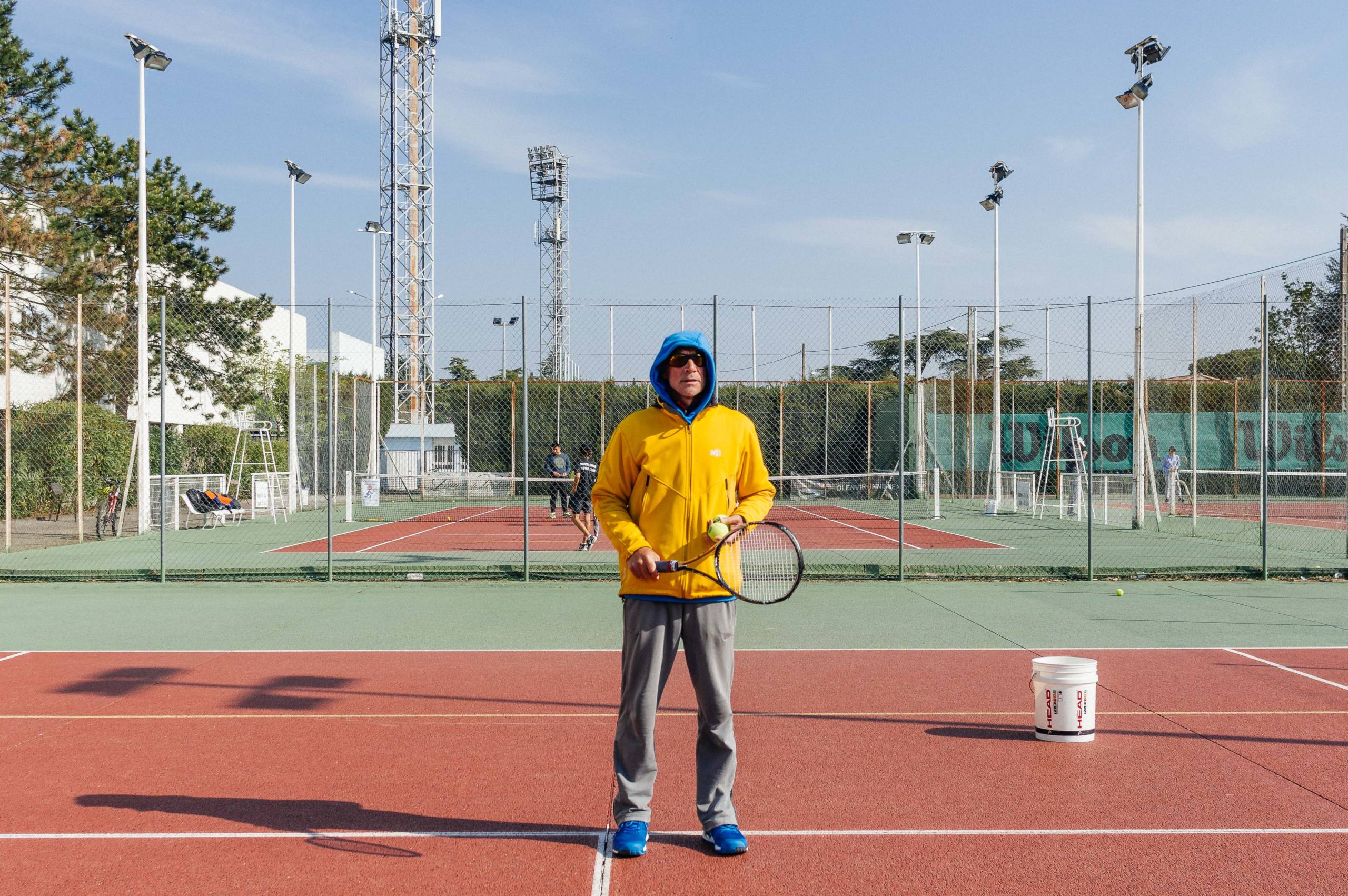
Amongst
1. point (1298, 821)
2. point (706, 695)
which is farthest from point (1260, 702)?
point (706, 695)

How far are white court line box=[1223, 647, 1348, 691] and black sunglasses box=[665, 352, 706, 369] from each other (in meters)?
5.12

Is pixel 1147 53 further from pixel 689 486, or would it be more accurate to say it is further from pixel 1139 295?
pixel 689 486

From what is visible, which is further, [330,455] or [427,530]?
[427,530]

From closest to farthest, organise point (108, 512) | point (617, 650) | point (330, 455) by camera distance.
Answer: point (617, 650), point (330, 455), point (108, 512)

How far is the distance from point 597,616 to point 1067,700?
5220mm

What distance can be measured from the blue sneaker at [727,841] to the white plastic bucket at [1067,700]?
88.6 inches

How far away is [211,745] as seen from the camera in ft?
18.1

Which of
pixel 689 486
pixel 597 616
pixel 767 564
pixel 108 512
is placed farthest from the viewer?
pixel 108 512

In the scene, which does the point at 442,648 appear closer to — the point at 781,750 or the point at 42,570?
the point at 781,750

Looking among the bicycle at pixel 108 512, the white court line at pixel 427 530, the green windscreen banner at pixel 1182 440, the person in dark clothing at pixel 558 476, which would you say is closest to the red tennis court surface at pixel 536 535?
the white court line at pixel 427 530

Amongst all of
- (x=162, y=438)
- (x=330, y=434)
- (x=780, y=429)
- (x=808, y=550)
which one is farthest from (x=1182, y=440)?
(x=162, y=438)

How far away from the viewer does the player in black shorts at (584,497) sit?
52.1ft

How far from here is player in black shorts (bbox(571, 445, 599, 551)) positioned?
15875mm

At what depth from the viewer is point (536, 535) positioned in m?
19.9
